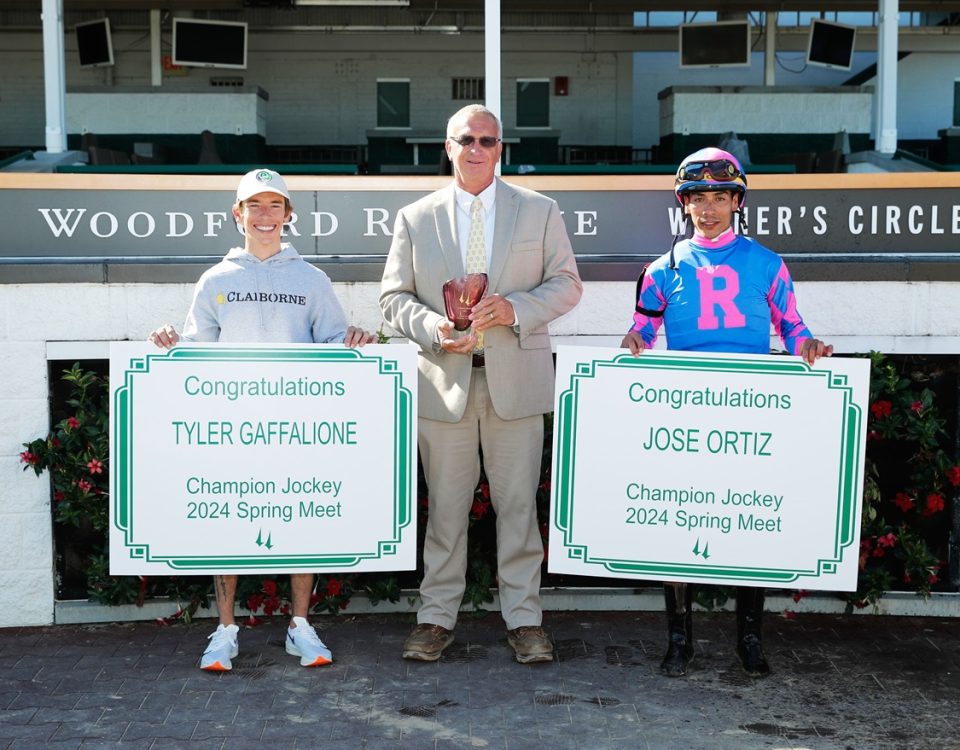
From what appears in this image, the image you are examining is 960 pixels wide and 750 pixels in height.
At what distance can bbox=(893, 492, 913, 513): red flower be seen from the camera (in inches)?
194

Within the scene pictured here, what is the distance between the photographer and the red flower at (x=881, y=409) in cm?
486

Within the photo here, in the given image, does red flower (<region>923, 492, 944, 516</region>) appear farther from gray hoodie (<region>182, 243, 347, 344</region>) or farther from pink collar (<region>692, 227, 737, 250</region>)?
gray hoodie (<region>182, 243, 347, 344</region>)

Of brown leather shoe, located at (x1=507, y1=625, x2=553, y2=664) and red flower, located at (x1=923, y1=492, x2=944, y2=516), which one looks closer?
brown leather shoe, located at (x1=507, y1=625, x2=553, y2=664)

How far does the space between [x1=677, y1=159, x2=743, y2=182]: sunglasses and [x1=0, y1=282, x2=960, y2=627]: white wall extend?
46.3 inches

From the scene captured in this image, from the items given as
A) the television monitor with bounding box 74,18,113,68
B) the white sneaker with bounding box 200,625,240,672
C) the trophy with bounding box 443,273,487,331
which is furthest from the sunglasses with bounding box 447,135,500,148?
the television monitor with bounding box 74,18,113,68

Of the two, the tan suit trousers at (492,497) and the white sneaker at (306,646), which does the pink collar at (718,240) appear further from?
the white sneaker at (306,646)

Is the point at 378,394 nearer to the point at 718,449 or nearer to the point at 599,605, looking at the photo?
the point at 718,449

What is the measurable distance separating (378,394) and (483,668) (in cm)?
109

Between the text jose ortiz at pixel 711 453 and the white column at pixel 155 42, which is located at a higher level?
the white column at pixel 155 42

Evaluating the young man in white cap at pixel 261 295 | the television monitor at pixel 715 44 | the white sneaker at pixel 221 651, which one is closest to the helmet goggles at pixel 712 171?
the young man in white cap at pixel 261 295

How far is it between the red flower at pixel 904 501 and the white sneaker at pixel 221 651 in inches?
112

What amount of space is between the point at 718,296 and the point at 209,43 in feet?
48.2

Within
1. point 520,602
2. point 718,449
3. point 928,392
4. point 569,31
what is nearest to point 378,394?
point 520,602

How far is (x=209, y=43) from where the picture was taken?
17.1m
